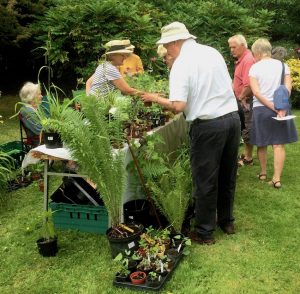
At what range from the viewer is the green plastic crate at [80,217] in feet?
14.2

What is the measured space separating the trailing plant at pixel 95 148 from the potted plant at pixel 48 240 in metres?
0.51

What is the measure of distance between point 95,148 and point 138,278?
106cm

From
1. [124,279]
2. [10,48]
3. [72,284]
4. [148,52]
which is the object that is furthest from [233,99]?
[10,48]

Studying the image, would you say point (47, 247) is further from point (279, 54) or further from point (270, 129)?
point (279, 54)

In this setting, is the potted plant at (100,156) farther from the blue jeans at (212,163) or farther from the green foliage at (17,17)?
the green foliage at (17,17)

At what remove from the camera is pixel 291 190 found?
551 cm

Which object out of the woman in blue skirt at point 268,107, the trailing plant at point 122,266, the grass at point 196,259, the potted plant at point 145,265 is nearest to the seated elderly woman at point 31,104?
the grass at point 196,259

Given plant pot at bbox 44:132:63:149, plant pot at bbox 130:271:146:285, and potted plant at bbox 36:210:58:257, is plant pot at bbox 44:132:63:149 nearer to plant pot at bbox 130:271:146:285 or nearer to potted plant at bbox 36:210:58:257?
potted plant at bbox 36:210:58:257

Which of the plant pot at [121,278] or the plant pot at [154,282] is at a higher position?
the plant pot at [154,282]

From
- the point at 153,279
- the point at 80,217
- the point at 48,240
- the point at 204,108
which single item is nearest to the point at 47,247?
the point at 48,240

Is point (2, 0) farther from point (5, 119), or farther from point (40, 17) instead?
point (5, 119)

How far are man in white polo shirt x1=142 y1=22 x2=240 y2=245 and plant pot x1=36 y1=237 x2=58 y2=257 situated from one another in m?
1.25

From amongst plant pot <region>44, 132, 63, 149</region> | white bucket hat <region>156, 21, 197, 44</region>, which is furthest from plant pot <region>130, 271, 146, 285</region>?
white bucket hat <region>156, 21, 197, 44</region>

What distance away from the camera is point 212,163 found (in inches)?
153
